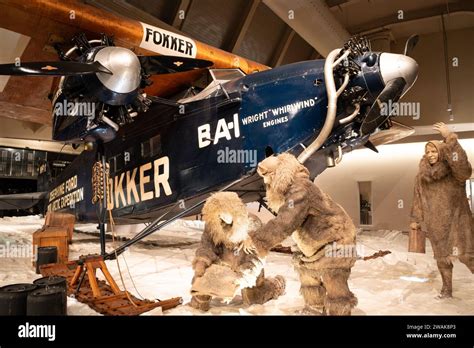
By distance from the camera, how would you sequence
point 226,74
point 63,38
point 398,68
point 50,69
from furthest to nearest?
point 226,74, point 63,38, point 50,69, point 398,68

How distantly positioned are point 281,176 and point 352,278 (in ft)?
Result: 6.32

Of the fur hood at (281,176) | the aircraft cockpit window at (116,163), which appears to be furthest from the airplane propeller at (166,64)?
the fur hood at (281,176)

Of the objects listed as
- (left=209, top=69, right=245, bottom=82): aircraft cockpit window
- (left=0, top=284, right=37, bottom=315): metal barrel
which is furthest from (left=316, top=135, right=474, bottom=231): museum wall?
(left=0, top=284, right=37, bottom=315): metal barrel

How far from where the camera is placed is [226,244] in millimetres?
2543

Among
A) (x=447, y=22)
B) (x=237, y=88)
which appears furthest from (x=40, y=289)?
(x=447, y=22)

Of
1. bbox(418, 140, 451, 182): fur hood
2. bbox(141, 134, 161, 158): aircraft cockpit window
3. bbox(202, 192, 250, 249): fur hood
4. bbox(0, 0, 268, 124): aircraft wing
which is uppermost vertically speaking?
bbox(0, 0, 268, 124): aircraft wing

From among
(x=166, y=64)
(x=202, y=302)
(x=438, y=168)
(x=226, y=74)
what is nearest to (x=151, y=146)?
(x=166, y=64)

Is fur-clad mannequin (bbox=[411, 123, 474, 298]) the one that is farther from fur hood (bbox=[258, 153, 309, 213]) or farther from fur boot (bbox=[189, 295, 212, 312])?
fur boot (bbox=[189, 295, 212, 312])

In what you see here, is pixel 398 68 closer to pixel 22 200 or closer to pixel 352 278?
pixel 352 278

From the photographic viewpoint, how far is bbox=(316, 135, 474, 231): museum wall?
529 centimetres

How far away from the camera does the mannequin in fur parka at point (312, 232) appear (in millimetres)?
1978

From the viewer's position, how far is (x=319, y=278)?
221cm

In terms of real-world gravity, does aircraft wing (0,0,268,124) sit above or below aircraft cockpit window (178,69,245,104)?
above

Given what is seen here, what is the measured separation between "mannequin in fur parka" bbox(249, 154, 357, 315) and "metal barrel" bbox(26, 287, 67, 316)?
3.89 ft
